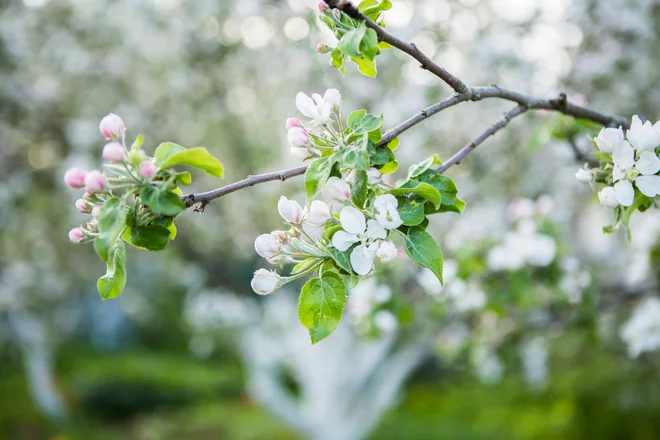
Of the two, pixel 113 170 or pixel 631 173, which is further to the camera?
pixel 631 173

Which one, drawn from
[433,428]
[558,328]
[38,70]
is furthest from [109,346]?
[558,328]

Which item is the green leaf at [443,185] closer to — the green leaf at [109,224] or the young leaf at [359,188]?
the young leaf at [359,188]

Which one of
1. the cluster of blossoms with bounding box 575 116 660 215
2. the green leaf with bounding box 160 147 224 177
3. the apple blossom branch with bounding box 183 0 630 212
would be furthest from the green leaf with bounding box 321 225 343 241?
the cluster of blossoms with bounding box 575 116 660 215

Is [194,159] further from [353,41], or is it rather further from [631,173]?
[631,173]

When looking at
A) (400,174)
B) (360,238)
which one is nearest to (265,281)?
(360,238)

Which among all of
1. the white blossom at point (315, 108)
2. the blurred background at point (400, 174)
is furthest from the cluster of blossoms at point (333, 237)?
the blurred background at point (400, 174)

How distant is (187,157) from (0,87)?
3.79 m

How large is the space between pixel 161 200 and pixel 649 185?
0.80m

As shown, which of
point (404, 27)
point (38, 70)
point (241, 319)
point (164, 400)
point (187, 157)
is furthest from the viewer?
point (164, 400)

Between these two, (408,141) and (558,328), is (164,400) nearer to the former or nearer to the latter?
(408,141)

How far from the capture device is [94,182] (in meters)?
0.84

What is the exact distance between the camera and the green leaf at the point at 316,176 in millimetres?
883

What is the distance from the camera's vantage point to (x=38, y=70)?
424cm

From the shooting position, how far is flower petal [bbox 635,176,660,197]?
0.99 m
